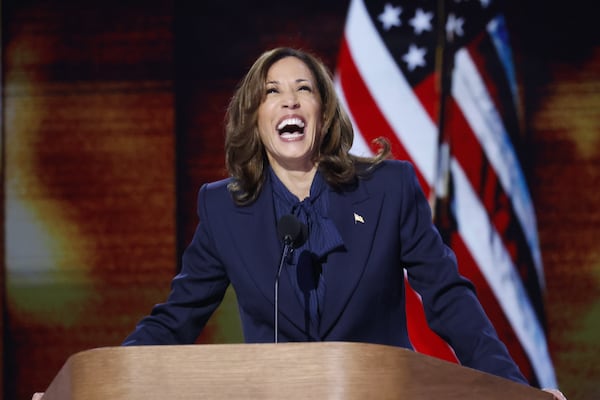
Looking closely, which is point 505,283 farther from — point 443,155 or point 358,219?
point 358,219

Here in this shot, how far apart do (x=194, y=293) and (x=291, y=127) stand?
0.53 m

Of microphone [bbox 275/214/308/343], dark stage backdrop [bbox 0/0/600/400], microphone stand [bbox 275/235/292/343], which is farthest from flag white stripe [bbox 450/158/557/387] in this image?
microphone [bbox 275/214/308/343]

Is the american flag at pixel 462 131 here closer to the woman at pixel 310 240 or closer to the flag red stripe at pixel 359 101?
the flag red stripe at pixel 359 101

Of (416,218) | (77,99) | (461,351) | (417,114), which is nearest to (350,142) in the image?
(416,218)

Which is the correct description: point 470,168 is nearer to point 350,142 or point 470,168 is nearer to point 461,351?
point 350,142

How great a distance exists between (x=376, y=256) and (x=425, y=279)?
0.14 m

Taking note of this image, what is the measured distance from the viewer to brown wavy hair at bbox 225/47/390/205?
8.07ft

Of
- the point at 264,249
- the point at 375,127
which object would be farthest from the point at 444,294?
the point at 375,127

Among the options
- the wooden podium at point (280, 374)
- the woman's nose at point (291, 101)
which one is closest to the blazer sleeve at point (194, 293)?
the woman's nose at point (291, 101)

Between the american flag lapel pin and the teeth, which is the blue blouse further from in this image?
the teeth

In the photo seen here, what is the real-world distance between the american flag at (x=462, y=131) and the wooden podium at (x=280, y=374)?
2584 mm

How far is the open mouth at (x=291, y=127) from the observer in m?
2.43

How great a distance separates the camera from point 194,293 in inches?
95.9

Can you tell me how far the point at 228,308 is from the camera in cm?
415
